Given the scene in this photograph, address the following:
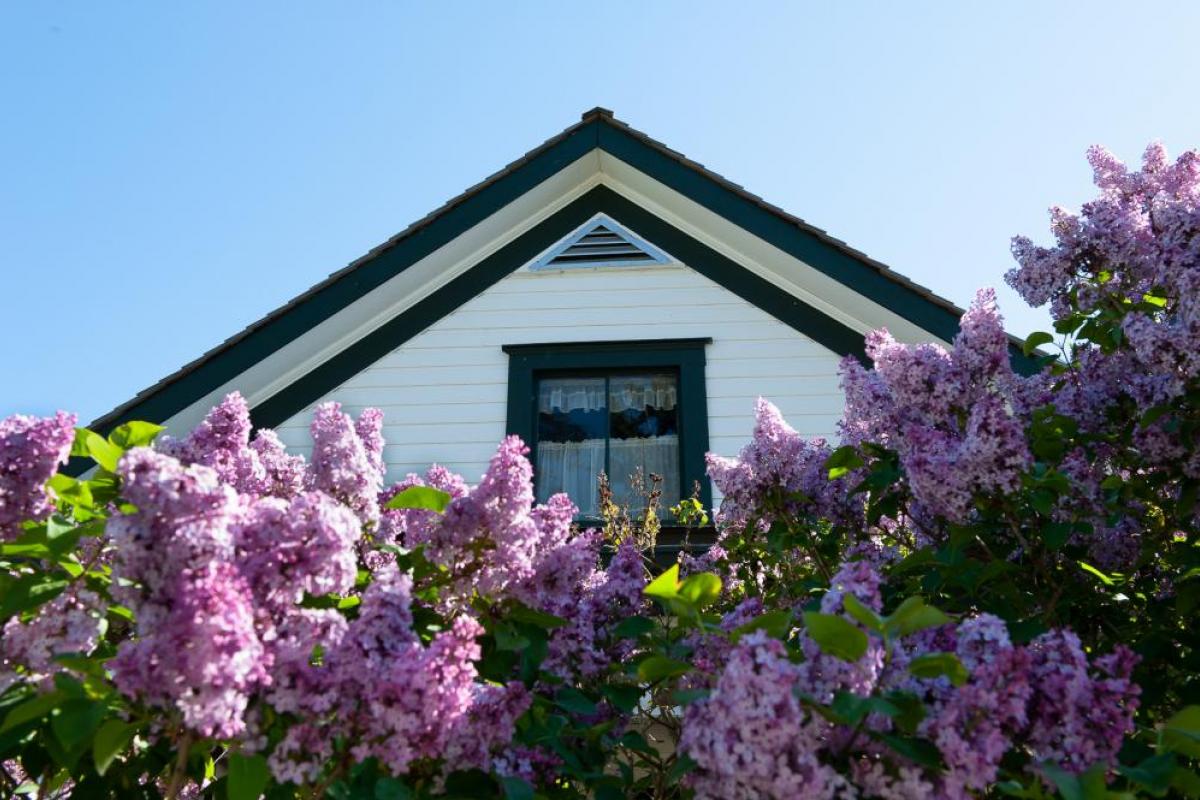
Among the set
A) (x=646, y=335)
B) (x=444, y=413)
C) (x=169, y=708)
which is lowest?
(x=169, y=708)

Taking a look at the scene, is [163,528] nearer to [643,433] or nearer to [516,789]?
[516,789]

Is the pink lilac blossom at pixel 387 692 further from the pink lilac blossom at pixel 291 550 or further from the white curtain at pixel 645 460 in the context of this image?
the white curtain at pixel 645 460

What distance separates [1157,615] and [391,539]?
2.02 meters

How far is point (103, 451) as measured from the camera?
2.26 m

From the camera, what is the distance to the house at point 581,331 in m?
6.65

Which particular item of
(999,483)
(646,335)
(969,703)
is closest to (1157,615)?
(999,483)

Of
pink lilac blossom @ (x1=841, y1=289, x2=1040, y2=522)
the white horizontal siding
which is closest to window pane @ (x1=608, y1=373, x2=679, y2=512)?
the white horizontal siding

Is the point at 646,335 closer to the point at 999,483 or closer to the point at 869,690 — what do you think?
the point at 999,483

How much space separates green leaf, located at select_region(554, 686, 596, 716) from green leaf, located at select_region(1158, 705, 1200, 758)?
3.60 ft

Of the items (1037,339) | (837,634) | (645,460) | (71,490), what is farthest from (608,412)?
(837,634)

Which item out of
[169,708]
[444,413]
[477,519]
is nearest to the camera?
[169,708]

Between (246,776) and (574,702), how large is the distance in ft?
2.35

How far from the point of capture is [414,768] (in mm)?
2043

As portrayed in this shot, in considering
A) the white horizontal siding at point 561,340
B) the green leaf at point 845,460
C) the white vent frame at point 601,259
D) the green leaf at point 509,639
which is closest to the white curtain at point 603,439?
the white horizontal siding at point 561,340
